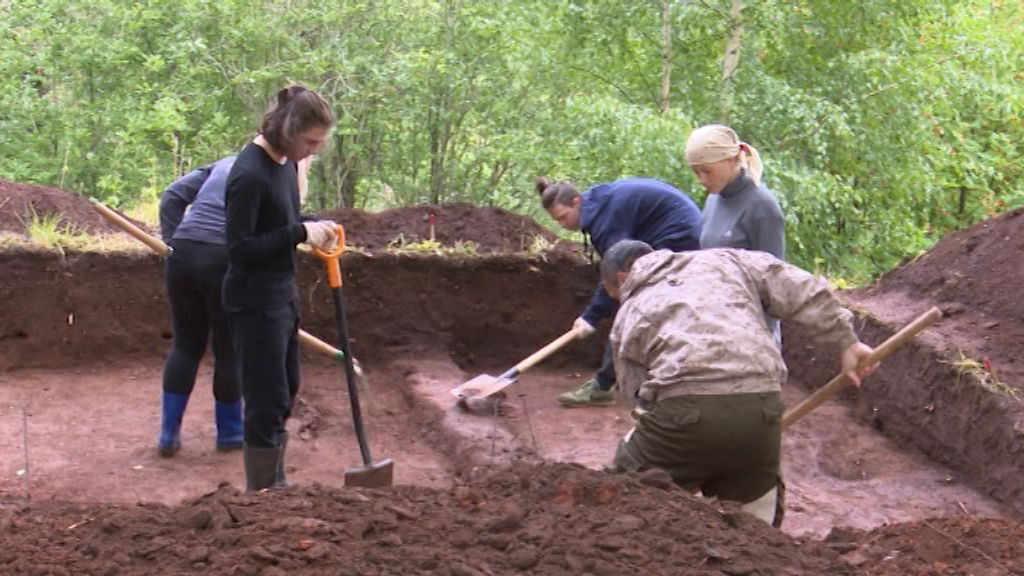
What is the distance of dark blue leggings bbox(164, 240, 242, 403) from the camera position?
18.6 feet

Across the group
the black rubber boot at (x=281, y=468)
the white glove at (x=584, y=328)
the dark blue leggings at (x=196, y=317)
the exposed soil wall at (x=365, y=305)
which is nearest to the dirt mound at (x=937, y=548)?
the white glove at (x=584, y=328)

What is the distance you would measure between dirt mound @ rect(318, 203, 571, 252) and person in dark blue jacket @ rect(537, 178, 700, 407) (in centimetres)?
222

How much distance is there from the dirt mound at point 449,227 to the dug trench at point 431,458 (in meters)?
0.88

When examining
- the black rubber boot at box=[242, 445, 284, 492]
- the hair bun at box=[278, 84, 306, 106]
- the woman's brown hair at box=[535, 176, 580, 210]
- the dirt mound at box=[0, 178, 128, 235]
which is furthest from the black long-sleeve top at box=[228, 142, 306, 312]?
the dirt mound at box=[0, 178, 128, 235]

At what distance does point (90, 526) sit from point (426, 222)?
19.3 feet

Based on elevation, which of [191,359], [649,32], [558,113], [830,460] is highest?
[649,32]

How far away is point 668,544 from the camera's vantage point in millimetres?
3566

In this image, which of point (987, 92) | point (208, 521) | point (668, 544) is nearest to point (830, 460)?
point (668, 544)

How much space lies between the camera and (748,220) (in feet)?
18.1

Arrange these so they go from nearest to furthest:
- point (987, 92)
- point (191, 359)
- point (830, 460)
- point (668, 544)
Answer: point (668, 544), point (191, 359), point (830, 460), point (987, 92)

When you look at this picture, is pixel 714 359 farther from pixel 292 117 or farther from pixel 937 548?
pixel 292 117

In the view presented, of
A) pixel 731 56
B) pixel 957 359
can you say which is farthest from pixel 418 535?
pixel 731 56

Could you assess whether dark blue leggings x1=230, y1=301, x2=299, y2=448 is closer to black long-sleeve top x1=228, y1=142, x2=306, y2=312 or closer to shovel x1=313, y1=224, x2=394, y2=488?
black long-sleeve top x1=228, y1=142, x2=306, y2=312

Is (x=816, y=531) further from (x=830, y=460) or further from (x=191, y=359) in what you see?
(x=191, y=359)
